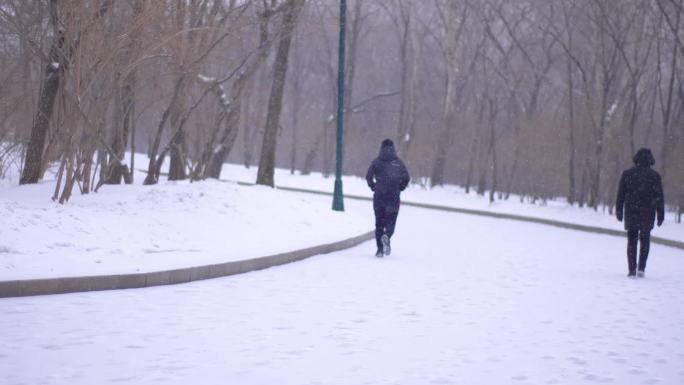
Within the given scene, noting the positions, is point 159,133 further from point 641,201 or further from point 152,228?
point 641,201

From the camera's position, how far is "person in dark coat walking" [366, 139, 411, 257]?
15430 millimetres

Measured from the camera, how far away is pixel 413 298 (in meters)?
10.7

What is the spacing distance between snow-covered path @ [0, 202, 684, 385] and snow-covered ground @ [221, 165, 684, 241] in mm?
13399

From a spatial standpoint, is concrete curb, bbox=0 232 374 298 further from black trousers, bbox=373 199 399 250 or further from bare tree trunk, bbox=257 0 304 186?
bare tree trunk, bbox=257 0 304 186

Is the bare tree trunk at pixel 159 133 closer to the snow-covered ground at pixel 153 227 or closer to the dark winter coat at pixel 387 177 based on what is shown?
the snow-covered ground at pixel 153 227

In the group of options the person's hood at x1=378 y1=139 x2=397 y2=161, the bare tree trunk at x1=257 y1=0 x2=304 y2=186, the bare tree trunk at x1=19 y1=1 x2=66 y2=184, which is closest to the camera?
the person's hood at x1=378 y1=139 x2=397 y2=161

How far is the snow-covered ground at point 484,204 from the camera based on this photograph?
28.8 metres

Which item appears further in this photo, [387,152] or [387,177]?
[387,152]

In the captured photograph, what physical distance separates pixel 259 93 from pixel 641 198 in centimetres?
3171

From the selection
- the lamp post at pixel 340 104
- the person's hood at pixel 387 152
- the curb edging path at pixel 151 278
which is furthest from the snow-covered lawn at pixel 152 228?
the person's hood at pixel 387 152

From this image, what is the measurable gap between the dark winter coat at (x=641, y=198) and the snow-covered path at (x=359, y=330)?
35.9 inches

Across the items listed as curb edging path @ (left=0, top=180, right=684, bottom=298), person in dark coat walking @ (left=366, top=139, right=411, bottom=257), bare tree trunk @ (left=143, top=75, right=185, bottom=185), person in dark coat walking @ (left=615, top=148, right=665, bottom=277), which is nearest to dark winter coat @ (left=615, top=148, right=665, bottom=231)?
person in dark coat walking @ (left=615, top=148, right=665, bottom=277)

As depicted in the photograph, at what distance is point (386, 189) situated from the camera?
1548 centimetres

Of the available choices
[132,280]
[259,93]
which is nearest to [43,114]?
[132,280]
